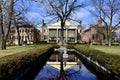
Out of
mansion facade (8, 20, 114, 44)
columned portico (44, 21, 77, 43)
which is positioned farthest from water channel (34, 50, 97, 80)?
columned portico (44, 21, 77, 43)

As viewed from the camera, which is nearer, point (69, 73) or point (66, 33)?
point (69, 73)

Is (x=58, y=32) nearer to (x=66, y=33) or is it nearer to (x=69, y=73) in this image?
(x=66, y=33)

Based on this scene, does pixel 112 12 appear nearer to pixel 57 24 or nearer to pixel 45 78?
pixel 57 24

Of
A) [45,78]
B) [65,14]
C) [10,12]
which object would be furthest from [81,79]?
[65,14]

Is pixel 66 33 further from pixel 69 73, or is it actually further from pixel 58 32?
pixel 69 73

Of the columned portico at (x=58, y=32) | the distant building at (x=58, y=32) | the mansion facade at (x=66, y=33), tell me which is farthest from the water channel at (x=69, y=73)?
the columned portico at (x=58, y=32)

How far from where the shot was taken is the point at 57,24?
102m

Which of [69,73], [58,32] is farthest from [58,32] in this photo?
[69,73]

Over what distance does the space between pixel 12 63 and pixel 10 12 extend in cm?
2963

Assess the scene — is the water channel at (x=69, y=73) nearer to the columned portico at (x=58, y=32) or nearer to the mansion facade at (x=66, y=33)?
the mansion facade at (x=66, y=33)

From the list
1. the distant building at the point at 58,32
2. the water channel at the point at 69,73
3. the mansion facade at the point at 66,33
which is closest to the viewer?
the water channel at the point at 69,73

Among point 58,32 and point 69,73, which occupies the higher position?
point 58,32

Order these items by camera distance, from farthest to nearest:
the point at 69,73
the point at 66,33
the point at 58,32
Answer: the point at 58,32 → the point at 66,33 → the point at 69,73

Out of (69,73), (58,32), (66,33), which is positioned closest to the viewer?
(69,73)
